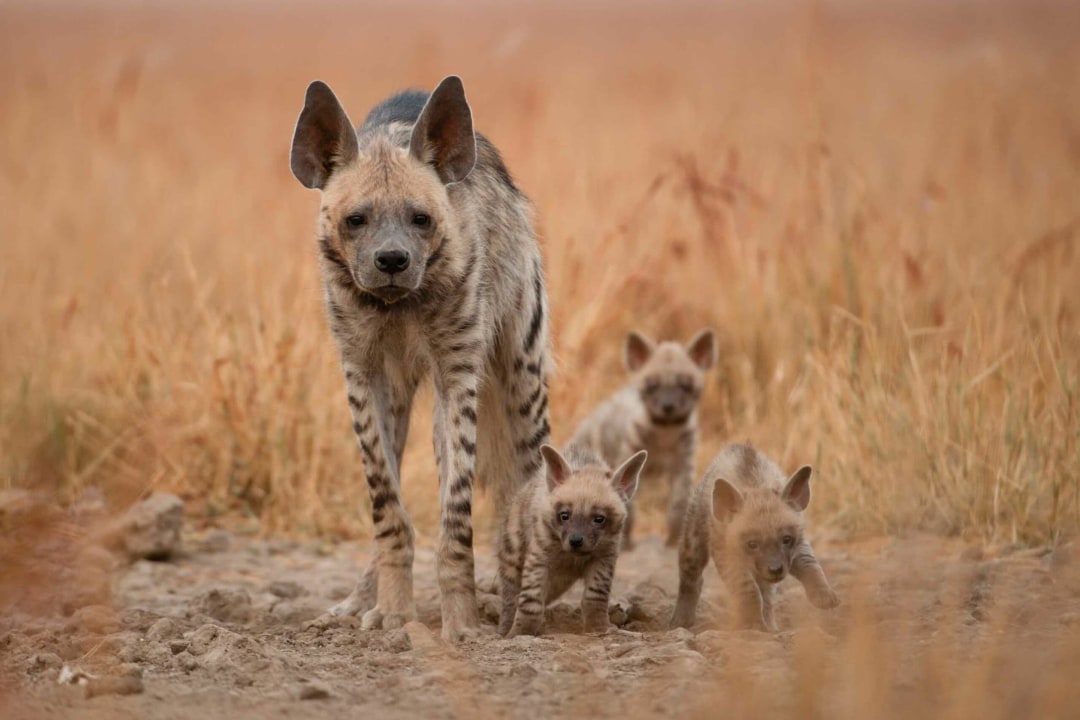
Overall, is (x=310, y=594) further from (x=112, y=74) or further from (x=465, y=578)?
(x=112, y=74)

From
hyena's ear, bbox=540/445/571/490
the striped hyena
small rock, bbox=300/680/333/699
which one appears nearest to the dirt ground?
small rock, bbox=300/680/333/699

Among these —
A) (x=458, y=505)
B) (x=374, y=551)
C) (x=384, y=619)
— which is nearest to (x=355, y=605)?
(x=374, y=551)

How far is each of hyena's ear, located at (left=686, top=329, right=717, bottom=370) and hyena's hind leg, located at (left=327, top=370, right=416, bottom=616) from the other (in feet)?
7.59

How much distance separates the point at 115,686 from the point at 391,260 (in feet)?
5.66

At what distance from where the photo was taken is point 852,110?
48.8ft

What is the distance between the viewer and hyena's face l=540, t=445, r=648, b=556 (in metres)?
5.21

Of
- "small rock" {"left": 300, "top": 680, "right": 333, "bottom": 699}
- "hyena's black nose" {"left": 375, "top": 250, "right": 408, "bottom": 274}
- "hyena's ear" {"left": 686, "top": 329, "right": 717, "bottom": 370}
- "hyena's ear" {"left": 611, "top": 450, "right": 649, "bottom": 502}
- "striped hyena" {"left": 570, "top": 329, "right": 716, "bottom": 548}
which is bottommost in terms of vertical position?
"small rock" {"left": 300, "top": 680, "right": 333, "bottom": 699}

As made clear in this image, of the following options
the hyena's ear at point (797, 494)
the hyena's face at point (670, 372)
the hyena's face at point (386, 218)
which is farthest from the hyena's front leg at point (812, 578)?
the hyena's face at point (670, 372)

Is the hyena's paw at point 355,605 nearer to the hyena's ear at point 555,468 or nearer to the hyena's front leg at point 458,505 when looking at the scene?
the hyena's front leg at point 458,505

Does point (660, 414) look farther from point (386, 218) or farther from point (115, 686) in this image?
point (115, 686)

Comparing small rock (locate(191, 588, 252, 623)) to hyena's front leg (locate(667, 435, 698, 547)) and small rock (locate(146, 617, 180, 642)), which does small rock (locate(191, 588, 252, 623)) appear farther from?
hyena's front leg (locate(667, 435, 698, 547))

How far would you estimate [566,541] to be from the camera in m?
5.16

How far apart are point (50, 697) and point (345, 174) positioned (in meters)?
2.21

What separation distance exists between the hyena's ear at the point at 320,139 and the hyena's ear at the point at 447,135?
25 centimetres
